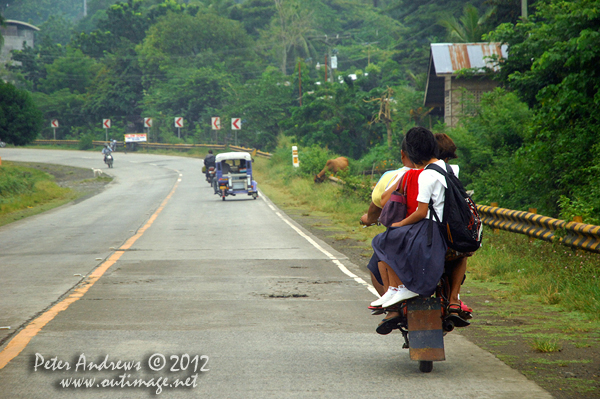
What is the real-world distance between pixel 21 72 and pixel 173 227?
71.2 metres

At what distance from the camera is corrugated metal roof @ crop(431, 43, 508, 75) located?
2600cm

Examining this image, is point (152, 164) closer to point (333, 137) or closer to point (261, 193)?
point (333, 137)

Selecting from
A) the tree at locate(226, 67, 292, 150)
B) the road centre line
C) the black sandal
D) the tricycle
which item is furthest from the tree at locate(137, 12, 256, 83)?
the black sandal

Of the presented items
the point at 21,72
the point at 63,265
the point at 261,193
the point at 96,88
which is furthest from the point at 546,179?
the point at 21,72

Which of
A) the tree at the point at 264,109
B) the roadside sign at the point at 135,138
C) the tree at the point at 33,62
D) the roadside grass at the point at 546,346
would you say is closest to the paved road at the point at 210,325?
the roadside grass at the point at 546,346

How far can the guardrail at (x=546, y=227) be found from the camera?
8180mm

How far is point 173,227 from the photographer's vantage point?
59.4ft

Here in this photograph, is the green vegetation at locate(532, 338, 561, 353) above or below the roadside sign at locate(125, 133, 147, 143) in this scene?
below

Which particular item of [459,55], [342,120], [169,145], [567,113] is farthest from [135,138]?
[567,113]

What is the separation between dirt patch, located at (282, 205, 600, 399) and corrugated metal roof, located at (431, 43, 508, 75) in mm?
17601

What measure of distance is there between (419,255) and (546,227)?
17.2ft

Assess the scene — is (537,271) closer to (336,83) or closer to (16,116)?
(16,116)

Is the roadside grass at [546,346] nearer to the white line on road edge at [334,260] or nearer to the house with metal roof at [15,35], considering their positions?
the white line on road edge at [334,260]

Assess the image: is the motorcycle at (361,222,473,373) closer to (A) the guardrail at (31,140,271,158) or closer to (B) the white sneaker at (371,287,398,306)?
(B) the white sneaker at (371,287,398,306)
